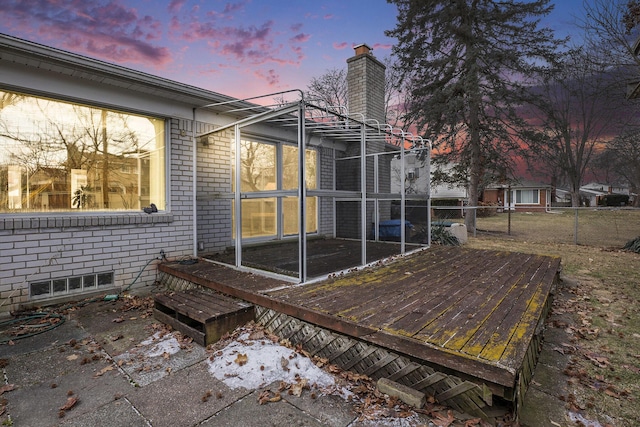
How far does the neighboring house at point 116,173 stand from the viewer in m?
3.70

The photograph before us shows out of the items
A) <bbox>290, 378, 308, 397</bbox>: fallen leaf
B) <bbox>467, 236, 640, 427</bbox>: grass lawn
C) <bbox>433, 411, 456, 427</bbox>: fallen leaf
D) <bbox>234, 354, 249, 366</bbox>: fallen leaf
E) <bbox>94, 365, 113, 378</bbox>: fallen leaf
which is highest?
<bbox>234, 354, 249, 366</bbox>: fallen leaf

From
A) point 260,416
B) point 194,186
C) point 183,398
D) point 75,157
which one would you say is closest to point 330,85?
point 194,186

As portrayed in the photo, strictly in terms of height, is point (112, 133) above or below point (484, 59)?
below

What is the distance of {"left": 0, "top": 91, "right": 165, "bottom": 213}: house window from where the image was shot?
12.3ft

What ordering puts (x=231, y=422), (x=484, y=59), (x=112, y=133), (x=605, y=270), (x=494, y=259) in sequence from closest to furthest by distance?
(x=231, y=422) < (x=112, y=133) < (x=494, y=259) < (x=605, y=270) < (x=484, y=59)

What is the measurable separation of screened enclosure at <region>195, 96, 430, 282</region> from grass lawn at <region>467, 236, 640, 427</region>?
2.57m

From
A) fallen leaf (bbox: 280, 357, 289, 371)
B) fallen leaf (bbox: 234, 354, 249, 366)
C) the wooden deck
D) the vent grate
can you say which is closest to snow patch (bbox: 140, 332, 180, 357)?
fallen leaf (bbox: 234, 354, 249, 366)

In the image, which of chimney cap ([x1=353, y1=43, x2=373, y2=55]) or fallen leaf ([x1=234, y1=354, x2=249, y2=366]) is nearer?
fallen leaf ([x1=234, y1=354, x2=249, y2=366])

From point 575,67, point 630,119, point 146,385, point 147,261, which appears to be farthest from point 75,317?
point 630,119

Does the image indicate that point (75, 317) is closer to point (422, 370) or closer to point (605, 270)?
point (422, 370)

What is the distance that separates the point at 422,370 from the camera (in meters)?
2.20

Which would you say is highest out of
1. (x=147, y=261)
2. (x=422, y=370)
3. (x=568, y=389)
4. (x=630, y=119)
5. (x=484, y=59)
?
(x=484, y=59)

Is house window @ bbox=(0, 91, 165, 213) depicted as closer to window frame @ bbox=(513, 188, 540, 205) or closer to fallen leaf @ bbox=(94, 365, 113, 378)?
fallen leaf @ bbox=(94, 365, 113, 378)

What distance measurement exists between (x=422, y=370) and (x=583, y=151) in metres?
26.8
